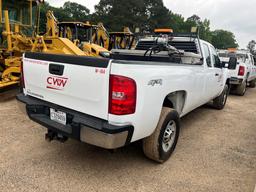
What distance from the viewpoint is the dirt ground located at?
115 inches

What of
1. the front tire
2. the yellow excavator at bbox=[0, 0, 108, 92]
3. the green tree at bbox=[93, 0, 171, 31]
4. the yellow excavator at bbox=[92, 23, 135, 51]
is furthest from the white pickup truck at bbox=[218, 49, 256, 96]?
the green tree at bbox=[93, 0, 171, 31]

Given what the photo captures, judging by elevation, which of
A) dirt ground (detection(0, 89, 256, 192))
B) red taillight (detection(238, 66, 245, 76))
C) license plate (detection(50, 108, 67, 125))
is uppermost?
red taillight (detection(238, 66, 245, 76))

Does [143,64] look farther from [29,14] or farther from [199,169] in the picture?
[29,14]

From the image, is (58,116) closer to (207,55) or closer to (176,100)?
(176,100)

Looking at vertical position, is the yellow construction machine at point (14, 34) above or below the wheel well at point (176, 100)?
above

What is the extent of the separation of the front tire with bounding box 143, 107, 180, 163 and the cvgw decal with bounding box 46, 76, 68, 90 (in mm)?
→ 1309

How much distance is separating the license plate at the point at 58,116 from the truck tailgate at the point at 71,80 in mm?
110

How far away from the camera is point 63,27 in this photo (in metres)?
9.23

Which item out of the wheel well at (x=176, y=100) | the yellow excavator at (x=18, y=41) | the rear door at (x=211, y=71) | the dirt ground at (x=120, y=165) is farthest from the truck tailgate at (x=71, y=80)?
the yellow excavator at (x=18, y=41)

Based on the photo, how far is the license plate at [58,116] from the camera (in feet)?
9.57

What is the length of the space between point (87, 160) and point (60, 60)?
1516mm

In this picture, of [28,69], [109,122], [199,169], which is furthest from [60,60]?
[199,169]

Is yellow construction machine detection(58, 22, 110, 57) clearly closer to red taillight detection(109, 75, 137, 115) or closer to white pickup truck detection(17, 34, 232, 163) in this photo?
white pickup truck detection(17, 34, 232, 163)

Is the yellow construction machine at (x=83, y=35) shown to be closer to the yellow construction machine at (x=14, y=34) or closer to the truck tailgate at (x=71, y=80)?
the yellow construction machine at (x=14, y=34)
